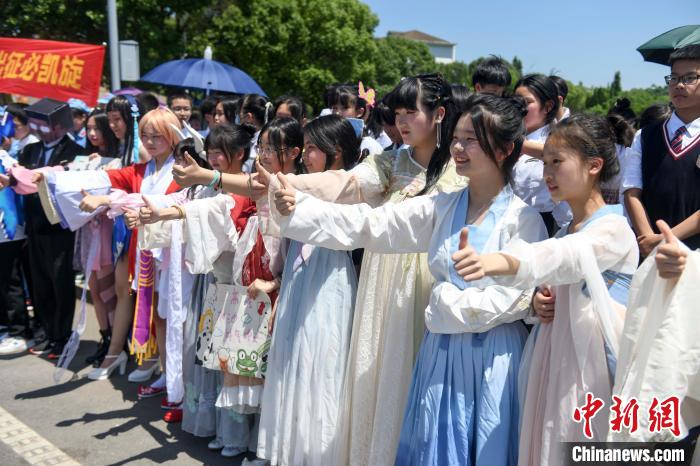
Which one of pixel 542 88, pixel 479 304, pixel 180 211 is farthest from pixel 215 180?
pixel 542 88

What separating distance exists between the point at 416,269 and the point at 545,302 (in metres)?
0.62

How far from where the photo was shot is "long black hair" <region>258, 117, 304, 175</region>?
3.19 meters

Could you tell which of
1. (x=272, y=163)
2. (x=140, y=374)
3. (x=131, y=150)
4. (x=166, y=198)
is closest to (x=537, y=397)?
(x=272, y=163)

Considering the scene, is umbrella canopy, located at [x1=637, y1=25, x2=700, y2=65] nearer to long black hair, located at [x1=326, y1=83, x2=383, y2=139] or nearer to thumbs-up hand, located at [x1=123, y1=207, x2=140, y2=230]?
long black hair, located at [x1=326, y1=83, x2=383, y2=139]

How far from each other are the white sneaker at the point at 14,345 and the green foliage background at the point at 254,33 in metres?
8.48

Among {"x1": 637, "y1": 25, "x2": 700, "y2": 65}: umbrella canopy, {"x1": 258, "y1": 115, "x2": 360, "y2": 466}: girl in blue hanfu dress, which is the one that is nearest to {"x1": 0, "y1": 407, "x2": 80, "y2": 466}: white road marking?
Answer: {"x1": 258, "y1": 115, "x2": 360, "y2": 466}: girl in blue hanfu dress

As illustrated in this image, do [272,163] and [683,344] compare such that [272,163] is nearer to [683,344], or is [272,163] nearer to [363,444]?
[363,444]

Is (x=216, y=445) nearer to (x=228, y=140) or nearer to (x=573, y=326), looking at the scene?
(x=228, y=140)

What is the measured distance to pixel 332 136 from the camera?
3.05 meters

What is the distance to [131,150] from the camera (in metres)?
4.65

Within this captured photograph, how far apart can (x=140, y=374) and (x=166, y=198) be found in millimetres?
1461

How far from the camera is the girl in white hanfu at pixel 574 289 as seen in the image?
74.8 inches

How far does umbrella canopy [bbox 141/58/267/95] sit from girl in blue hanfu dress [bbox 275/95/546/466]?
17.2 feet

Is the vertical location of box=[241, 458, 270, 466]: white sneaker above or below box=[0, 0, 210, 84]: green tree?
below
